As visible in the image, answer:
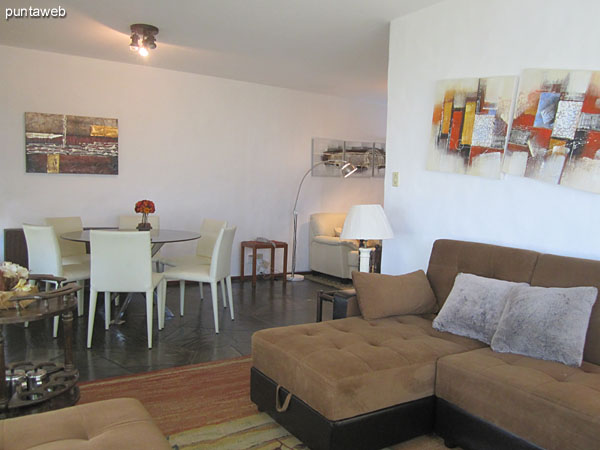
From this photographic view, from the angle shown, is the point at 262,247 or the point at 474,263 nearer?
the point at 474,263

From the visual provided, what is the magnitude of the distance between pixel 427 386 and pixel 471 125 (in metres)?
1.73

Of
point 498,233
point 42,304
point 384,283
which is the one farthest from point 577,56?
point 42,304

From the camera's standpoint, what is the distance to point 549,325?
2207mm

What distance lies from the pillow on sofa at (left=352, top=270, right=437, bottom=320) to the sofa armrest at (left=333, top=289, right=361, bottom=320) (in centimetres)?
5

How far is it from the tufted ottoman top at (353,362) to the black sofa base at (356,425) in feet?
0.12

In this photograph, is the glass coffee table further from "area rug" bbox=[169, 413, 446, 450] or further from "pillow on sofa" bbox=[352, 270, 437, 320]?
"pillow on sofa" bbox=[352, 270, 437, 320]

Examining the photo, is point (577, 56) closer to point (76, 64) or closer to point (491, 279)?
point (491, 279)

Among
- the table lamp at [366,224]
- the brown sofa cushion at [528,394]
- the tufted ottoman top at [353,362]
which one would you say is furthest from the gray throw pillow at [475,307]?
the table lamp at [366,224]

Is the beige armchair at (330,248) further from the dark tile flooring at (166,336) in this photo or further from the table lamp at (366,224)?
the table lamp at (366,224)

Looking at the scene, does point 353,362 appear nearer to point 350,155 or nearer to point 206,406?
point 206,406

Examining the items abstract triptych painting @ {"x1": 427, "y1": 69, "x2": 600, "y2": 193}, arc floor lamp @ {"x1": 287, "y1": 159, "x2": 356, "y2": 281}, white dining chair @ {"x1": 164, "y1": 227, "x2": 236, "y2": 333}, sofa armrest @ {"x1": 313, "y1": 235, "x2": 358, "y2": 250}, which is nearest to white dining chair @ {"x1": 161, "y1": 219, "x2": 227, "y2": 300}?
white dining chair @ {"x1": 164, "y1": 227, "x2": 236, "y2": 333}

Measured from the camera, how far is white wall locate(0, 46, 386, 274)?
487 centimetres

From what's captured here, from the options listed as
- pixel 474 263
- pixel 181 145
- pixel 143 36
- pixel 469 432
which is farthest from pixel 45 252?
pixel 469 432

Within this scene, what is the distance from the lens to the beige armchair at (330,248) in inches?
241
